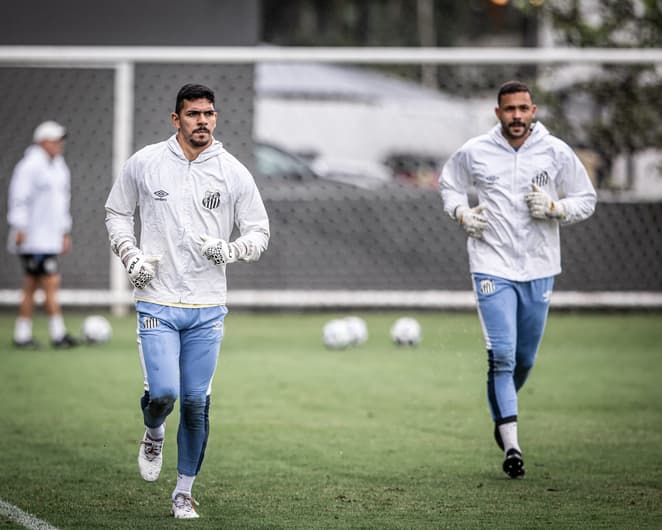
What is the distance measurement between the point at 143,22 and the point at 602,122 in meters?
6.96

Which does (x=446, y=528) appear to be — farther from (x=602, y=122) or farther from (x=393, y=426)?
(x=602, y=122)

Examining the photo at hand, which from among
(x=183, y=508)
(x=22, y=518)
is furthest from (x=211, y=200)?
(x=22, y=518)

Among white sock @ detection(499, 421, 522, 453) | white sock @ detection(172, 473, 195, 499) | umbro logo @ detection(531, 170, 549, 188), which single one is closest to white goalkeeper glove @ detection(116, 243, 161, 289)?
white sock @ detection(172, 473, 195, 499)

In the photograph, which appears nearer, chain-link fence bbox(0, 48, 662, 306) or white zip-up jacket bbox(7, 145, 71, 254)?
white zip-up jacket bbox(7, 145, 71, 254)

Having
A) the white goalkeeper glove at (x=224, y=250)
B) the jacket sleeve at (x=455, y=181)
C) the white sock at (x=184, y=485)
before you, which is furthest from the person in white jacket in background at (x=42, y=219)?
the white goalkeeper glove at (x=224, y=250)

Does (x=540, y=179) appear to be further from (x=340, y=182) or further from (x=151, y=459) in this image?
(x=340, y=182)

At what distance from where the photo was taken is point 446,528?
6402 millimetres

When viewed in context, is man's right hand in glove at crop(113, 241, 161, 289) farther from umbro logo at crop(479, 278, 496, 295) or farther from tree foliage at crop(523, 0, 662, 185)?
tree foliage at crop(523, 0, 662, 185)

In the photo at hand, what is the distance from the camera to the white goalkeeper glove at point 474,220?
809 centimetres

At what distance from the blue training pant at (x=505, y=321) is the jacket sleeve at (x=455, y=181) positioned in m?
0.58

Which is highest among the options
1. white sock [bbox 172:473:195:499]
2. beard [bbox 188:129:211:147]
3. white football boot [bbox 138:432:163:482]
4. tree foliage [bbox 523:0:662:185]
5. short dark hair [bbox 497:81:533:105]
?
tree foliage [bbox 523:0:662:185]

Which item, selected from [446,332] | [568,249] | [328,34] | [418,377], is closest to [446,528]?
[418,377]

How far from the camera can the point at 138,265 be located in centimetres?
652

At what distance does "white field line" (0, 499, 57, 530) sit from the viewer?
20.8 feet
